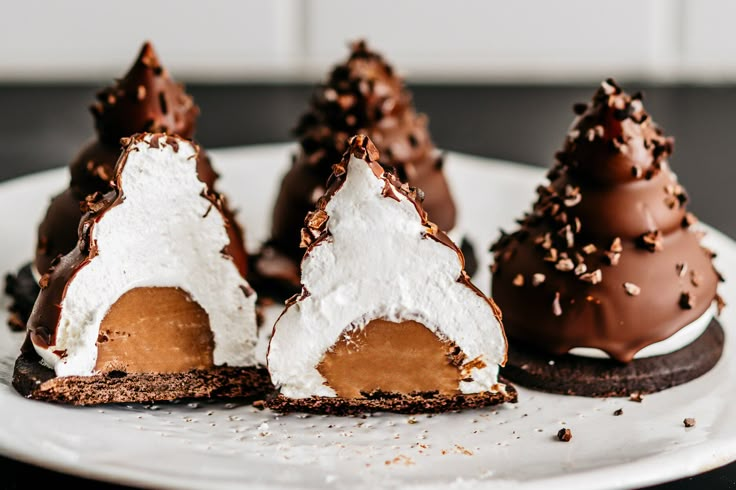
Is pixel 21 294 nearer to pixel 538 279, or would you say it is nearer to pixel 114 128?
pixel 114 128

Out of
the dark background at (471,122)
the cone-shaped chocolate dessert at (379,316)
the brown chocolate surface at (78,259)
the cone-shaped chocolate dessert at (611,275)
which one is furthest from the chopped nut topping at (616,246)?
the dark background at (471,122)

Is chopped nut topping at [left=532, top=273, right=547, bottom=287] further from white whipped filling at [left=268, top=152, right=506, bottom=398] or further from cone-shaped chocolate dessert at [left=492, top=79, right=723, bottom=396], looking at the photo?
white whipped filling at [left=268, top=152, right=506, bottom=398]

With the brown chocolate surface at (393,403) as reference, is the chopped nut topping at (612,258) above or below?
above

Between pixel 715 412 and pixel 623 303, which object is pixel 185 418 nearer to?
pixel 623 303

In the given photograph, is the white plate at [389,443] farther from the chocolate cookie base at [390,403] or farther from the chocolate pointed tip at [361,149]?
the chocolate pointed tip at [361,149]

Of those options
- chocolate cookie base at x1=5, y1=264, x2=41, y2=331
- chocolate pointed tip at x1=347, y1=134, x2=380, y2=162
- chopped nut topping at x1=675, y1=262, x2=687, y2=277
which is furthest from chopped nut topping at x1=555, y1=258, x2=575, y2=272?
chocolate cookie base at x1=5, y1=264, x2=41, y2=331

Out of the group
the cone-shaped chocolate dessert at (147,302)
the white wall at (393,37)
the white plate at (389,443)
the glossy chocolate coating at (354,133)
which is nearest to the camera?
the white plate at (389,443)
